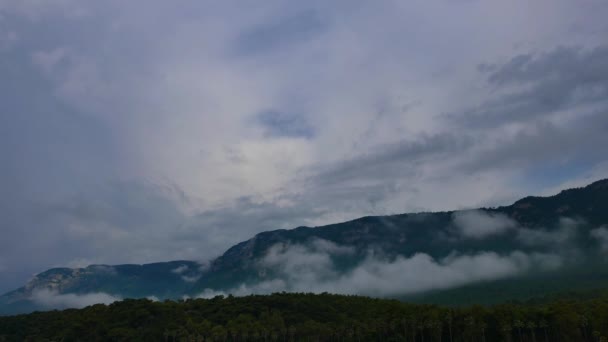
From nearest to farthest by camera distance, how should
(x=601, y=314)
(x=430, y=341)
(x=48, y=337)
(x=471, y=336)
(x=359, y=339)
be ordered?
(x=601, y=314), (x=471, y=336), (x=430, y=341), (x=359, y=339), (x=48, y=337)

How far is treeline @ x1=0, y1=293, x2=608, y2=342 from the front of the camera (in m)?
132

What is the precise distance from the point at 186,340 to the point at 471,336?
101015 mm

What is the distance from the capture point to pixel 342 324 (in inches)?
6890

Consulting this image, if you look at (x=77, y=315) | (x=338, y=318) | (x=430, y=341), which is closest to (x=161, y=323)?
(x=77, y=315)

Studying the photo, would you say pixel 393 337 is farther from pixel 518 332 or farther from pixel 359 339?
pixel 518 332

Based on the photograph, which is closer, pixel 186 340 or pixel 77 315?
pixel 186 340

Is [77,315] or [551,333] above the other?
[77,315]

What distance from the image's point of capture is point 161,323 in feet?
610

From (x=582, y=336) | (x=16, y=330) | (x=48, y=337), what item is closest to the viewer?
(x=582, y=336)

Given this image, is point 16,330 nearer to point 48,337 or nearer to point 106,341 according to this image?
point 48,337

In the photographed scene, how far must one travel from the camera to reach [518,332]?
141 meters

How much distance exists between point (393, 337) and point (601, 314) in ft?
211

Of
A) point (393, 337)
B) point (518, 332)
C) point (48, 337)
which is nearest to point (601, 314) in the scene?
point (518, 332)

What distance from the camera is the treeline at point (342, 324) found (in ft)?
434
